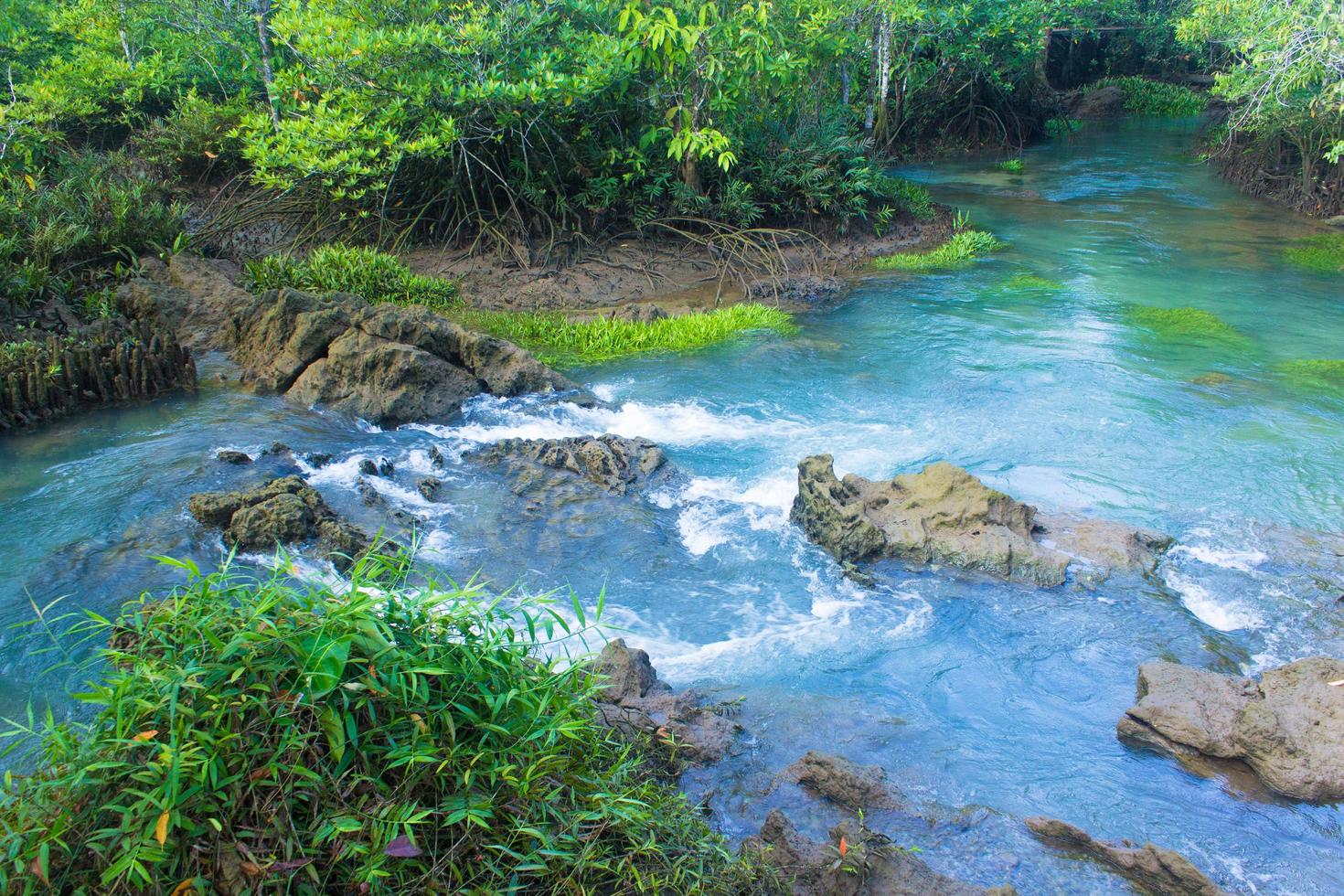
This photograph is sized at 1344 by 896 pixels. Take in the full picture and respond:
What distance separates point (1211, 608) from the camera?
231 inches

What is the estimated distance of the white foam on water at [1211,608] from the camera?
5719 millimetres

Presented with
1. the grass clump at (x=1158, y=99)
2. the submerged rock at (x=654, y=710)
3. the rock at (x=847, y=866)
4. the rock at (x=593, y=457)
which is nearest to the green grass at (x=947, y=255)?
the rock at (x=593, y=457)

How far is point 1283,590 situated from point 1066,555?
130 cm

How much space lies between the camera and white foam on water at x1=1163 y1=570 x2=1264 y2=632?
572 centimetres

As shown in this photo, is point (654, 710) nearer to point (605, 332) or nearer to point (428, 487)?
point (428, 487)

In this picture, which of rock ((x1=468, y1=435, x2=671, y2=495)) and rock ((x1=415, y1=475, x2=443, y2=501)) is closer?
rock ((x1=415, y1=475, x2=443, y2=501))

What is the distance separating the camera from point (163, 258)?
11312mm

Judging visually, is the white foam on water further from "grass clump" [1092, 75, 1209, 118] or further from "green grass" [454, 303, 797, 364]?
"grass clump" [1092, 75, 1209, 118]

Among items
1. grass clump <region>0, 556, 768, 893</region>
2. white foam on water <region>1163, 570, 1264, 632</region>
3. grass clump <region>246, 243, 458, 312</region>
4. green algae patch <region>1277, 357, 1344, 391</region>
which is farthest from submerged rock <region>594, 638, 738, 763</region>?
green algae patch <region>1277, 357, 1344, 391</region>

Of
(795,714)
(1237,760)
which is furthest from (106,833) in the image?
(1237,760)

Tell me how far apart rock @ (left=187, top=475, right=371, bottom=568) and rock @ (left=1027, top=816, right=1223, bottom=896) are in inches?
165

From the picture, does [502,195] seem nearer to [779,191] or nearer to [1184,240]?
[779,191]

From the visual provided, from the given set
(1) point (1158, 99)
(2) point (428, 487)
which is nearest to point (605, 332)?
(2) point (428, 487)

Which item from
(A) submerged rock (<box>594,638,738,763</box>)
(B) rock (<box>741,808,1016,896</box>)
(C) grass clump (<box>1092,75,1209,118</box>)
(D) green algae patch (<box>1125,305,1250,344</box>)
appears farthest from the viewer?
(C) grass clump (<box>1092,75,1209,118</box>)
